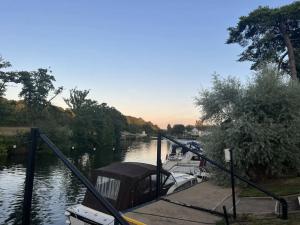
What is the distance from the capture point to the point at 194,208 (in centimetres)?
1191

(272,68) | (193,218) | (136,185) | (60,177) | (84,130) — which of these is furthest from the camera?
(84,130)

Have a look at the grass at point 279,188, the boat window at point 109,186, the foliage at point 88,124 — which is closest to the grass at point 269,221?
the grass at point 279,188

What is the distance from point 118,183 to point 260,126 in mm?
8279

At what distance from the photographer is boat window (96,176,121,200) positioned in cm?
1339

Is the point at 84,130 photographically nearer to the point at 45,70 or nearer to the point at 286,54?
the point at 45,70

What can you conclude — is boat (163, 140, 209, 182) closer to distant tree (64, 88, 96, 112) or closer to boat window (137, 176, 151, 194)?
boat window (137, 176, 151, 194)

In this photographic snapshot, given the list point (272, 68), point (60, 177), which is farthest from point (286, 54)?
point (60, 177)

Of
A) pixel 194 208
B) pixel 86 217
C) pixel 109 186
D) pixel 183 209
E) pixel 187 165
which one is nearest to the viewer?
pixel 183 209

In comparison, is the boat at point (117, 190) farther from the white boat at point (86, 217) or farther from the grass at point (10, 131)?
the grass at point (10, 131)

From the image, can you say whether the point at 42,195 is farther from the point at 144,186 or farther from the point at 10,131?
the point at 10,131

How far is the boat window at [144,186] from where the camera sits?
45.0 feet

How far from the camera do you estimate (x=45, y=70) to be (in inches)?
3236

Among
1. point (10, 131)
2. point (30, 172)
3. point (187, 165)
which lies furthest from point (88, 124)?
point (30, 172)

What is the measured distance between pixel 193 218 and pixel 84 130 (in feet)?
239
